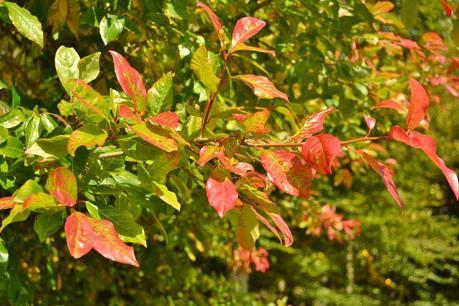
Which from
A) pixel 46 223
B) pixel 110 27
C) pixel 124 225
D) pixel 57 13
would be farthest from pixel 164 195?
pixel 57 13

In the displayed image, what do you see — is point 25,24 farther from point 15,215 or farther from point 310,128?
point 310,128

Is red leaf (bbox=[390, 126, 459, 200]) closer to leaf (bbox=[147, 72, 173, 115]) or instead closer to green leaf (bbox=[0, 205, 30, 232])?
leaf (bbox=[147, 72, 173, 115])

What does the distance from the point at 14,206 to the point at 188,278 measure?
199 cm

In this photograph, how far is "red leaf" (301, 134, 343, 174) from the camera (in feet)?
2.77

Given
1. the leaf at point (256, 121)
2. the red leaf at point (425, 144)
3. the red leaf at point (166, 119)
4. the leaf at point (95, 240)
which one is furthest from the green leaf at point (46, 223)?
the red leaf at point (425, 144)

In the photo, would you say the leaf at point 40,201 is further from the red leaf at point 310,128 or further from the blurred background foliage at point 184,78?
the red leaf at point 310,128

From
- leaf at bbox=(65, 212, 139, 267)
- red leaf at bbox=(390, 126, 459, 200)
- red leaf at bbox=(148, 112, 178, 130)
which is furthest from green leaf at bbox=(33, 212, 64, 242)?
red leaf at bbox=(390, 126, 459, 200)

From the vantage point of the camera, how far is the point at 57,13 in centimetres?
154

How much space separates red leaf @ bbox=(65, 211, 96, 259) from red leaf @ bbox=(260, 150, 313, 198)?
0.29 meters

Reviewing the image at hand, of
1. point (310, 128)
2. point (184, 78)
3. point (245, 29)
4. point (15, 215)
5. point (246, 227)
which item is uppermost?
point (245, 29)

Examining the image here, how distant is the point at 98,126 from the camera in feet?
2.94

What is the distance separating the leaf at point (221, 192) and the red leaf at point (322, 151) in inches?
5.1

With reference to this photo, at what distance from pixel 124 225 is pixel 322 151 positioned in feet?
1.14

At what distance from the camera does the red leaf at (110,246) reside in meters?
0.74
